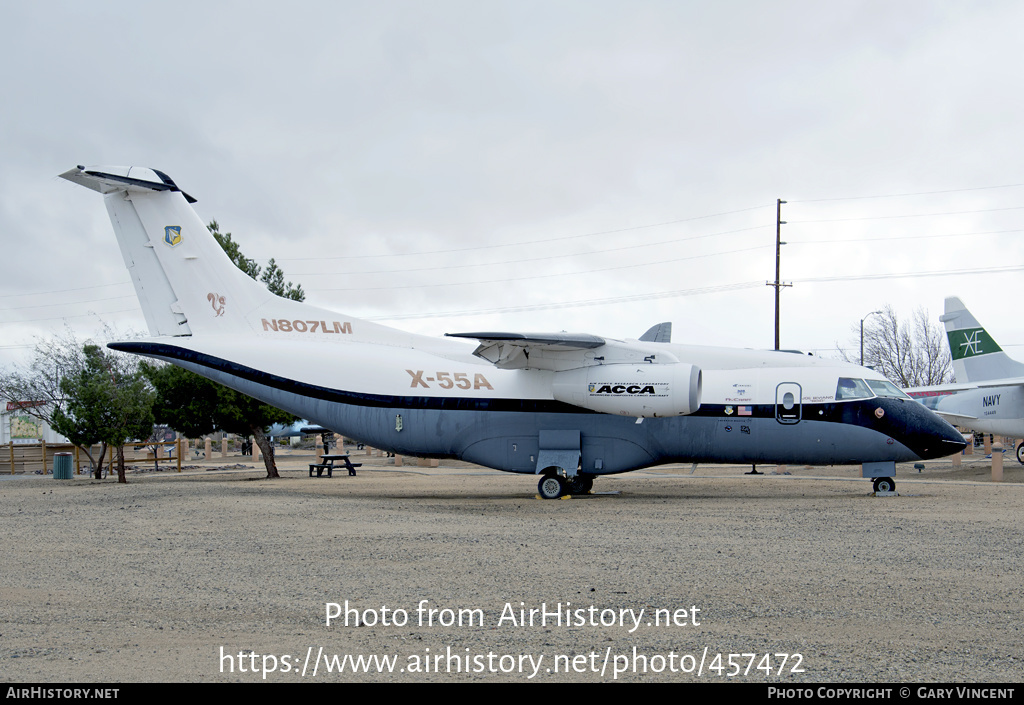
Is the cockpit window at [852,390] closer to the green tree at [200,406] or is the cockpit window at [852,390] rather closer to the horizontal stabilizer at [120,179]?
the horizontal stabilizer at [120,179]

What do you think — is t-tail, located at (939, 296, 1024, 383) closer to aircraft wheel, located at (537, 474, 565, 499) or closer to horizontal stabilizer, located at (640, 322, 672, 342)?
horizontal stabilizer, located at (640, 322, 672, 342)

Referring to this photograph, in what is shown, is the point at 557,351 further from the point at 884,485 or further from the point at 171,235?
the point at 171,235

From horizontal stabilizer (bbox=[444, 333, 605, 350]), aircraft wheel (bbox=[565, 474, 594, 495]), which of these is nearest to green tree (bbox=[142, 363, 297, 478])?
aircraft wheel (bbox=[565, 474, 594, 495])

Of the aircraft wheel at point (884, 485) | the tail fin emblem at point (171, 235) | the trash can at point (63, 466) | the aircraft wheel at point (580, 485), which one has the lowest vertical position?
the trash can at point (63, 466)

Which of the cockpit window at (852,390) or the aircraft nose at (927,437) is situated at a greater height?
the cockpit window at (852,390)

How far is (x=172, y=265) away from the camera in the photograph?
1786 cm

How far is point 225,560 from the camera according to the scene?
9.00 m

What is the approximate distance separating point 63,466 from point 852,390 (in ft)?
80.9

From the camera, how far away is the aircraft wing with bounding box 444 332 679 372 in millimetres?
15336

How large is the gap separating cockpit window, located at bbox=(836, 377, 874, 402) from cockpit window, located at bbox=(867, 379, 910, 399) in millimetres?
158

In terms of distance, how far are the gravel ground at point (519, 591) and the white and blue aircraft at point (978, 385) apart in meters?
13.5

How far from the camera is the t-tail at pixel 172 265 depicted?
17.8 m

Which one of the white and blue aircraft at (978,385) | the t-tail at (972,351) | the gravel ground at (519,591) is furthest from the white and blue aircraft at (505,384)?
the t-tail at (972,351)

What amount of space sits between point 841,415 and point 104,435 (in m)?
19.9
